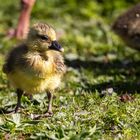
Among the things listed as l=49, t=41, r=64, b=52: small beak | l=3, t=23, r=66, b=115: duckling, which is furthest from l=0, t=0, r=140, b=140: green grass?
l=49, t=41, r=64, b=52: small beak

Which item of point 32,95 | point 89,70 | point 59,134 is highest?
Answer: point 89,70

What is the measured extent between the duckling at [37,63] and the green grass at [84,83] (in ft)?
1.03

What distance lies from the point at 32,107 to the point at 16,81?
0.49m

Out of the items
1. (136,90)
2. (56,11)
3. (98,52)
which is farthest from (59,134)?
(56,11)

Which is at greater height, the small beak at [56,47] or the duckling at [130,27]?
the duckling at [130,27]

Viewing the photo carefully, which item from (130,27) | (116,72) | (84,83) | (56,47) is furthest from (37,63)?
(130,27)

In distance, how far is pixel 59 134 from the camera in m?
5.19

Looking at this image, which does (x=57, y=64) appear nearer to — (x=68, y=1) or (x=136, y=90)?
(x=136, y=90)

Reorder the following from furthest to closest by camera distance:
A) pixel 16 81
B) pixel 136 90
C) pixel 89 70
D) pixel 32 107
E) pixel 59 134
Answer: pixel 89 70 → pixel 136 90 → pixel 32 107 → pixel 16 81 → pixel 59 134

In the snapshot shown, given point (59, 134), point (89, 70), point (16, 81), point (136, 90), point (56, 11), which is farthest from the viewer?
point (56, 11)

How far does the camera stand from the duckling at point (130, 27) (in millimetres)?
8133

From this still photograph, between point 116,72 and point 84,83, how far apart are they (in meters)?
0.77

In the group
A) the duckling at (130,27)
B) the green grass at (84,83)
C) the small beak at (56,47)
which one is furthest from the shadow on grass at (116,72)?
the small beak at (56,47)

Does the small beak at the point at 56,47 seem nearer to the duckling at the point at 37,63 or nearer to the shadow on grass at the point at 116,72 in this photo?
the duckling at the point at 37,63
